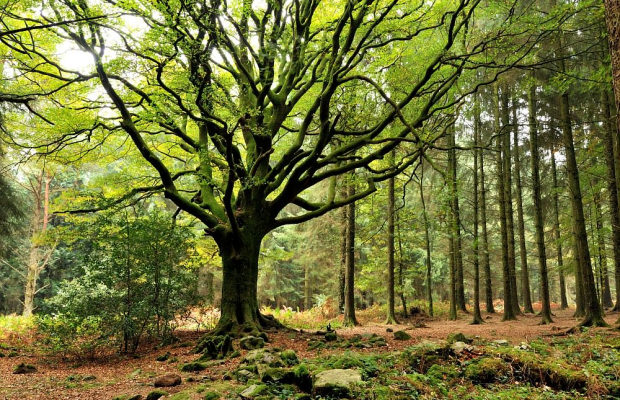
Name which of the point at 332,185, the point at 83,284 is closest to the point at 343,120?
the point at 332,185

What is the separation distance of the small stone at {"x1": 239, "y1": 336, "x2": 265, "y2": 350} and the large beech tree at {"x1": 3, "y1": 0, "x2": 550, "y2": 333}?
80cm

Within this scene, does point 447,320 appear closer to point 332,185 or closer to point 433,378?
point 332,185

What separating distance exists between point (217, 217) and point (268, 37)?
515 centimetres

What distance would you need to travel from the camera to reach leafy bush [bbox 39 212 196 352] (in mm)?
8492

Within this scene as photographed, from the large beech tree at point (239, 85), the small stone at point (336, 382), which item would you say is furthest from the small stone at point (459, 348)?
the large beech tree at point (239, 85)

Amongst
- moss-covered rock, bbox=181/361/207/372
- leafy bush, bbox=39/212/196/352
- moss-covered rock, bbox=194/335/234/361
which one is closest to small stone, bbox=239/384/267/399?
moss-covered rock, bbox=181/361/207/372

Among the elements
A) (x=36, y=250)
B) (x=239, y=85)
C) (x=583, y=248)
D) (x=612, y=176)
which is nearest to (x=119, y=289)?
(x=239, y=85)

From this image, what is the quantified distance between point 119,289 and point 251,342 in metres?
3.96

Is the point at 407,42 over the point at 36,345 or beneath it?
over

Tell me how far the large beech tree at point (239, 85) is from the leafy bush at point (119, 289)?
2.80 ft

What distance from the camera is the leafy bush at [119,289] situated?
8492 millimetres

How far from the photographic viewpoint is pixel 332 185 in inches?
433

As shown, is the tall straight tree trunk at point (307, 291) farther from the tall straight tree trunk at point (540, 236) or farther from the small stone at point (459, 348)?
the small stone at point (459, 348)

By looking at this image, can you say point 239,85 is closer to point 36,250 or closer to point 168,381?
point 168,381
